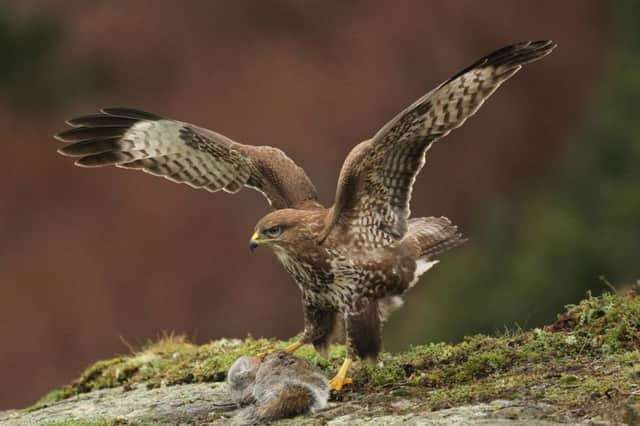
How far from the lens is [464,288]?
69.7 feet

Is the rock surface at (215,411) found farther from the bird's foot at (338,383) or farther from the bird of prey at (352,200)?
the bird of prey at (352,200)

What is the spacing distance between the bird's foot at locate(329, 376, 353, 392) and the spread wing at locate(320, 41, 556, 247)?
1.01 meters

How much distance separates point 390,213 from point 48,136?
25273 millimetres

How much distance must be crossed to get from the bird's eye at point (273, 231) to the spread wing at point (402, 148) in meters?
0.32

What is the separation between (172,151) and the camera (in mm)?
9547

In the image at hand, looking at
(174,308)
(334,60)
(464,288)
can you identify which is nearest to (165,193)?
(174,308)

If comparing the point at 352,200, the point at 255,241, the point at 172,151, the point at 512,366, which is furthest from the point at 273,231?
the point at 512,366

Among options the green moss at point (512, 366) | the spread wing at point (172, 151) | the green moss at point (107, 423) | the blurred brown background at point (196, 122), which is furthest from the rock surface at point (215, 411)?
the blurred brown background at point (196, 122)

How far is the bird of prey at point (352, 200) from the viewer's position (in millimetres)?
8289

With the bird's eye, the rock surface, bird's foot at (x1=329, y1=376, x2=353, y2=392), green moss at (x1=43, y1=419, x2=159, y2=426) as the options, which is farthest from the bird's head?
green moss at (x1=43, y1=419, x2=159, y2=426)

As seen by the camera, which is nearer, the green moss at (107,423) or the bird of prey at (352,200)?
the green moss at (107,423)

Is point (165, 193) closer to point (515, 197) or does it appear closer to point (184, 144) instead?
point (515, 197)

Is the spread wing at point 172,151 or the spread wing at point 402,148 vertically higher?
the spread wing at point 172,151

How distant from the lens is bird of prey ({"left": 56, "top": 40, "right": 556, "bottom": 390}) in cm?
829
